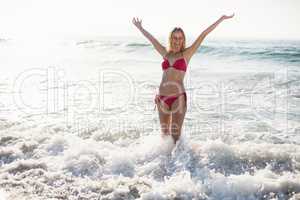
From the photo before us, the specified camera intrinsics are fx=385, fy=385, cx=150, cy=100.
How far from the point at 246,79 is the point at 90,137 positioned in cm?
1038

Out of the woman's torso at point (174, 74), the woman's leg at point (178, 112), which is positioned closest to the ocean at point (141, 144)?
the woman's leg at point (178, 112)

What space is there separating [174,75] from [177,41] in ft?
1.78

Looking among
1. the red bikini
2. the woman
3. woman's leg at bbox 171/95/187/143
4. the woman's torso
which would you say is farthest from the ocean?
the woman's torso

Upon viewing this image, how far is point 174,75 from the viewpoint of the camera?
615cm

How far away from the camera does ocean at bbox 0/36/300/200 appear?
511 centimetres

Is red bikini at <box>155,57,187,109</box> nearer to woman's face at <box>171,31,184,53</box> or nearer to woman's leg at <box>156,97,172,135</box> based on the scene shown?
woman's leg at <box>156,97,172,135</box>

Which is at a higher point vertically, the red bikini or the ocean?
the red bikini

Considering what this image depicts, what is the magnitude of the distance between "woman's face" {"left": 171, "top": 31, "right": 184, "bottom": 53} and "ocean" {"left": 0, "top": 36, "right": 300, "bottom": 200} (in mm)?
1568

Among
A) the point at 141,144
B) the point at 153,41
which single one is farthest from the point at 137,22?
the point at 141,144

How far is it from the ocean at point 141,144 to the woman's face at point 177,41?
157cm

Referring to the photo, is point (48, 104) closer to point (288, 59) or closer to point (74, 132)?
point (74, 132)

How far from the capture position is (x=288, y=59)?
24.6 meters

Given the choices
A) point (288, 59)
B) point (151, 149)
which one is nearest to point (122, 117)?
point (151, 149)

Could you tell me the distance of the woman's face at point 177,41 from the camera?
5938 millimetres
